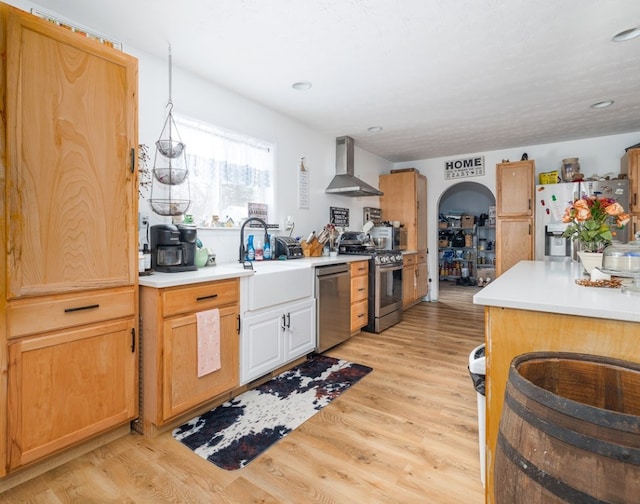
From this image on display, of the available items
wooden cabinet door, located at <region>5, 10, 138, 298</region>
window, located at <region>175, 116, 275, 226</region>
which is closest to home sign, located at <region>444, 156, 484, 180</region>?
window, located at <region>175, 116, 275, 226</region>

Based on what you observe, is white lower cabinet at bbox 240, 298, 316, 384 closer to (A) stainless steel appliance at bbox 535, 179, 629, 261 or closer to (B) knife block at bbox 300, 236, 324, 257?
(B) knife block at bbox 300, 236, 324, 257

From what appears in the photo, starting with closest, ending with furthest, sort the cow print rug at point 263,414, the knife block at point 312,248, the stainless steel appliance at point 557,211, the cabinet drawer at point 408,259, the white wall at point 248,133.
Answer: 1. the cow print rug at point 263,414
2. the white wall at point 248,133
3. the knife block at point 312,248
4. the stainless steel appliance at point 557,211
5. the cabinet drawer at point 408,259

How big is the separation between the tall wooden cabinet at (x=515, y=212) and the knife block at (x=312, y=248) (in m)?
2.59

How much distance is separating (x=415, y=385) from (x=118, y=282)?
6.86ft

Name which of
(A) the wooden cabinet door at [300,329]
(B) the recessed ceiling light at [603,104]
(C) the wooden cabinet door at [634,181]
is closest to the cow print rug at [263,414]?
(A) the wooden cabinet door at [300,329]

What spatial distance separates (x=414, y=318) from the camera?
4602 mm

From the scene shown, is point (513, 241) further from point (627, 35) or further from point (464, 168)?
point (627, 35)

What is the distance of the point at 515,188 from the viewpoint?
461 cm

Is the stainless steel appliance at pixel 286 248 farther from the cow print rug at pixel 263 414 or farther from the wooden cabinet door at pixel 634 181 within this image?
the wooden cabinet door at pixel 634 181

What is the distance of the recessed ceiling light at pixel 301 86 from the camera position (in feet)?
9.50

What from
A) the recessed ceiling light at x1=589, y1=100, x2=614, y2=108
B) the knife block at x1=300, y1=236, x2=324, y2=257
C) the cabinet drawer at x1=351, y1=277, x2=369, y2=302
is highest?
the recessed ceiling light at x1=589, y1=100, x2=614, y2=108

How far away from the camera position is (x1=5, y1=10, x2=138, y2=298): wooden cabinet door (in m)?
1.48

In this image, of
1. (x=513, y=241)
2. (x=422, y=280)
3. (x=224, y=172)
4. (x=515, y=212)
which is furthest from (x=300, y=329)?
(x=515, y=212)

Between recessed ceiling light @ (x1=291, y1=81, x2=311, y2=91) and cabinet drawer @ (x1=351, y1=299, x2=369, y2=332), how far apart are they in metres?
2.16
